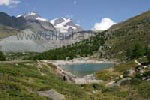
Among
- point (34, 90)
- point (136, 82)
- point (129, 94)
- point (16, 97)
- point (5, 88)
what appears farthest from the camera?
point (136, 82)

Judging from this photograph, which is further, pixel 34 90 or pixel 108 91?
pixel 108 91

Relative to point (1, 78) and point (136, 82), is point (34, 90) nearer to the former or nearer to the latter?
point (1, 78)

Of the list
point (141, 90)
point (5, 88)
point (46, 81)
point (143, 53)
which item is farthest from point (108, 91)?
point (143, 53)

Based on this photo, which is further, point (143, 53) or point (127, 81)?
point (143, 53)

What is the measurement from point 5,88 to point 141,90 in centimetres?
2311

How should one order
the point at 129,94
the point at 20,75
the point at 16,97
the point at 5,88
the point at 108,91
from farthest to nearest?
1. the point at 108,91
2. the point at 129,94
3. the point at 20,75
4. the point at 5,88
5. the point at 16,97

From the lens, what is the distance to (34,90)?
116 ft

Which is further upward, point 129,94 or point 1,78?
point 1,78

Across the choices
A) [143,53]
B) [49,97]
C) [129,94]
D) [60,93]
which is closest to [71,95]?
[60,93]

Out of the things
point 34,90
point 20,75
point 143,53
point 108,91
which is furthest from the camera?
point 143,53

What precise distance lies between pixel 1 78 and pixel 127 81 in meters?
30.8

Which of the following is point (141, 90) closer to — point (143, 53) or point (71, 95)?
point (71, 95)

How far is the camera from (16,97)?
3017 cm

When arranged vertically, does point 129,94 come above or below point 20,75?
below
